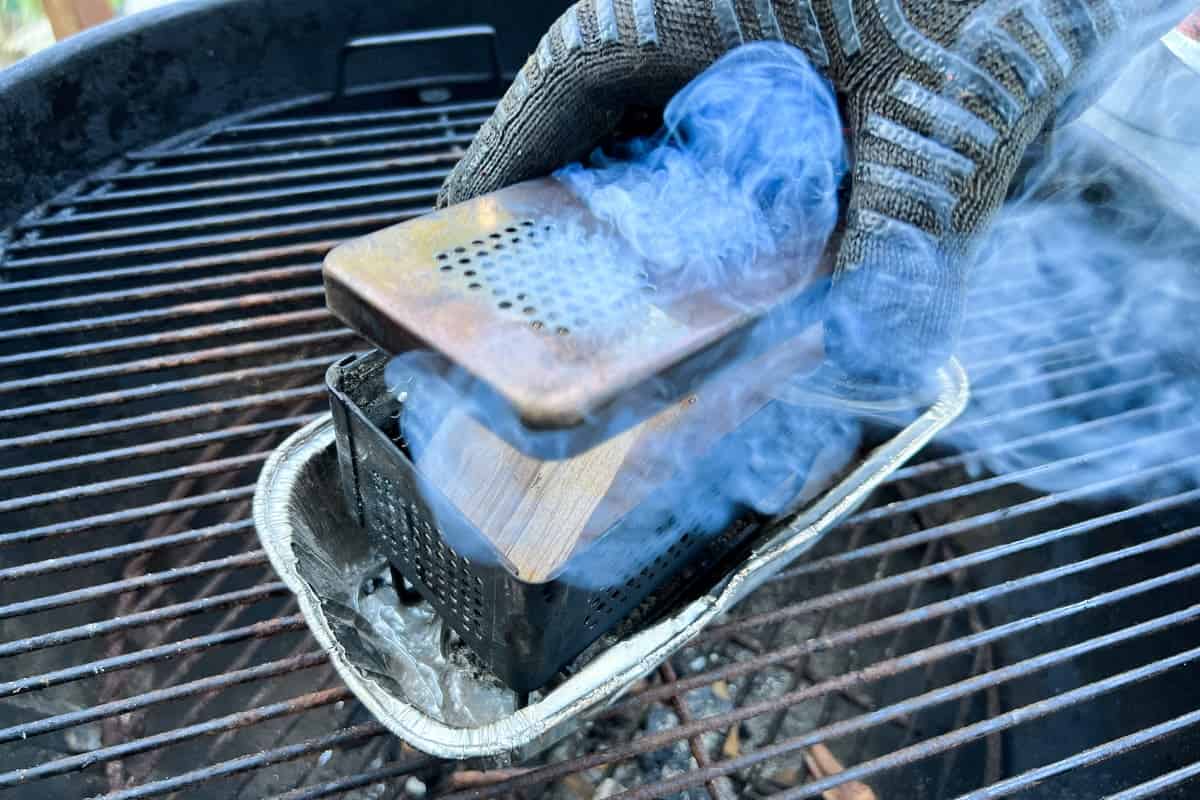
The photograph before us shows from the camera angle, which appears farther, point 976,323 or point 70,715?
point 976,323

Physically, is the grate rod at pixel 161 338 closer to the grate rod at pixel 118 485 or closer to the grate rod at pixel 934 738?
the grate rod at pixel 118 485

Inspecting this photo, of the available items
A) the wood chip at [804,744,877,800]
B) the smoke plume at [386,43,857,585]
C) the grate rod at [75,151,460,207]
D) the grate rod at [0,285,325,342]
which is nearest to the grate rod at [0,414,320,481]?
the grate rod at [0,285,325,342]

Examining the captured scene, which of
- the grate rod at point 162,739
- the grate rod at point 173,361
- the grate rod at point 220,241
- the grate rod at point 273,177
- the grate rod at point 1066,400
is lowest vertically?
the grate rod at point 1066,400

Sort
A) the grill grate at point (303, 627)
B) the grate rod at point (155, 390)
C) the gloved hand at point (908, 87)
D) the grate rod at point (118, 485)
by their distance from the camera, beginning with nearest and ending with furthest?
the gloved hand at point (908, 87) → the grill grate at point (303, 627) → the grate rod at point (118, 485) → the grate rod at point (155, 390)

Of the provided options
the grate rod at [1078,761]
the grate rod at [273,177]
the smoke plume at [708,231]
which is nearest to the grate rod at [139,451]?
the smoke plume at [708,231]

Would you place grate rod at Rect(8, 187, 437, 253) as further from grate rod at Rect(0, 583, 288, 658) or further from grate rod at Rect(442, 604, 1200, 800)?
grate rod at Rect(442, 604, 1200, 800)

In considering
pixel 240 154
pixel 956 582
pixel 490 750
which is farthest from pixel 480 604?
pixel 240 154

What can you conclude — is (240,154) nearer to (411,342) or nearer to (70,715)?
(70,715)
